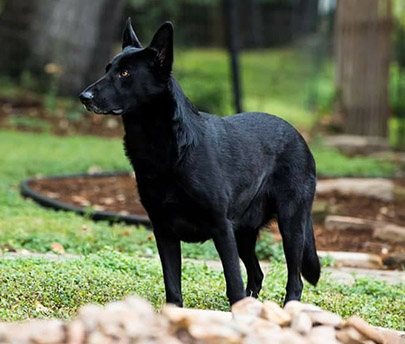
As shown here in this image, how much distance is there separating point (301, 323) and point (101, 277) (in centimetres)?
229

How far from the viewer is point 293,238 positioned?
573 cm

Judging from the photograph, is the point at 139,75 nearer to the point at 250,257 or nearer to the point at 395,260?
the point at 250,257

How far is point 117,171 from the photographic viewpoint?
39.4ft

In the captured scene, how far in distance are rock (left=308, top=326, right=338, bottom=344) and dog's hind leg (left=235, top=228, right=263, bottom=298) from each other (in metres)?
1.88

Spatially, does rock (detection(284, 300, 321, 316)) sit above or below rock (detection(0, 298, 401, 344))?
below

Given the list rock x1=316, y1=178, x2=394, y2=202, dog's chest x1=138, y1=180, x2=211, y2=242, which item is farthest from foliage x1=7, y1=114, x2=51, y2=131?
dog's chest x1=138, y1=180, x2=211, y2=242

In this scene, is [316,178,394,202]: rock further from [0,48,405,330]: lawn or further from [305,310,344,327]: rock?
[305,310,344,327]: rock

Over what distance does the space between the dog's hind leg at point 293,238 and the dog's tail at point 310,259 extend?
0.15 metres

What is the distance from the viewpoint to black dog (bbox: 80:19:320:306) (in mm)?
4980

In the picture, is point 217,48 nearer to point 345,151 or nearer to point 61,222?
point 345,151

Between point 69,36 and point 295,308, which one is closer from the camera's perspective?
point 295,308

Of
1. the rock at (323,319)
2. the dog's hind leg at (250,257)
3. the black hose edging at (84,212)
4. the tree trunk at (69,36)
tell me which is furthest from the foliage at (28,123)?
the rock at (323,319)

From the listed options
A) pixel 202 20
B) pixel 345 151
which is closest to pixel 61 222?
pixel 345 151

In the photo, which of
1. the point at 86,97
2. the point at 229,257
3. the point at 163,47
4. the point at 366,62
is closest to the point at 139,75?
the point at 163,47
